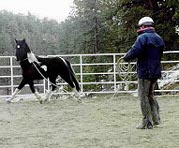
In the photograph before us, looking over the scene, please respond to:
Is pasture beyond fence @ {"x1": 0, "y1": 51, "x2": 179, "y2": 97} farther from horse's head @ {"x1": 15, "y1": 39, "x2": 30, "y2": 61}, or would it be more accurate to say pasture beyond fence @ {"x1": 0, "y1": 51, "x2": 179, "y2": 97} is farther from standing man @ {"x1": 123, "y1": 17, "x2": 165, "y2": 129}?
standing man @ {"x1": 123, "y1": 17, "x2": 165, "y2": 129}

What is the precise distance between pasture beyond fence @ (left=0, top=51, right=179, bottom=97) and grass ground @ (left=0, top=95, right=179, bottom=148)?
1090mm

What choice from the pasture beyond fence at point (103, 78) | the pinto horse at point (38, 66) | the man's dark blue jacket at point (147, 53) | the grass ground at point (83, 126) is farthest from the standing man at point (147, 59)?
the pinto horse at point (38, 66)

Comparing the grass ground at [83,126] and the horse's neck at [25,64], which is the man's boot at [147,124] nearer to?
the grass ground at [83,126]

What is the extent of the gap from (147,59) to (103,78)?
14938 millimetres

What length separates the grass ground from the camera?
5996mm

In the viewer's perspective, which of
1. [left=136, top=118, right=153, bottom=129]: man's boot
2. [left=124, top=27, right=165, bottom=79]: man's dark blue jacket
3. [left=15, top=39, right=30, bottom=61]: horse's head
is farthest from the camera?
[left=15, top=39, right=30, bottom=61]: horse's head

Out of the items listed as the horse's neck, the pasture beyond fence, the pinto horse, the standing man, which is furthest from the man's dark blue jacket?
the horse's neck

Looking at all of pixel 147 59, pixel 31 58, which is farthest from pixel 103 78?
pixel 147 59

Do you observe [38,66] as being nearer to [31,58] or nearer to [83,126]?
[31,58]

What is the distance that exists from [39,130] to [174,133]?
2.15m

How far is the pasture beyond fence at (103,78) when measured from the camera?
1312 centimetres

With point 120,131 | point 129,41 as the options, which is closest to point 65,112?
point 120,131

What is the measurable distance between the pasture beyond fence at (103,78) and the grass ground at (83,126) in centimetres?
109

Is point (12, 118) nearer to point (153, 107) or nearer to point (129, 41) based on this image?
point (153, 107)
